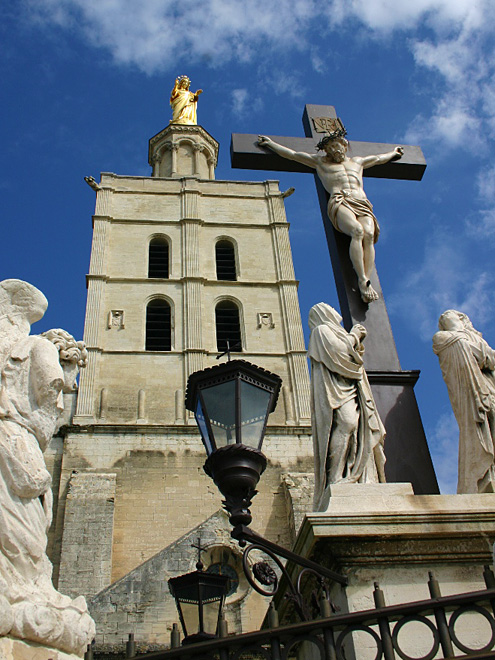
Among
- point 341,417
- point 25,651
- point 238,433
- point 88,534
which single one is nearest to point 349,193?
point 341,417

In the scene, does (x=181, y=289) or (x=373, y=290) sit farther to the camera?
(x=181, y=289)

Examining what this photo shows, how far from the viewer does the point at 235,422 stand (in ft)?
13.1

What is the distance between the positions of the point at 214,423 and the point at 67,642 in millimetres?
1506

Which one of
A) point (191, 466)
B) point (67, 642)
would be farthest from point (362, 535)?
point (191, 466)

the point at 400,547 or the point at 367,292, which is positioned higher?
the point at 367,292

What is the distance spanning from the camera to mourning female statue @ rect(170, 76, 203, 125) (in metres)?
35.4

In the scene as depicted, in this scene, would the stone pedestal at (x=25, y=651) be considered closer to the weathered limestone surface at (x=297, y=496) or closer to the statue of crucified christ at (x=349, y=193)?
the statue of crucified christ at (x=349, y=193)

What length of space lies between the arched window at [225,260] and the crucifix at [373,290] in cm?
2051

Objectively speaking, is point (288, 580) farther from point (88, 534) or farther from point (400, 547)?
point (88, 534)

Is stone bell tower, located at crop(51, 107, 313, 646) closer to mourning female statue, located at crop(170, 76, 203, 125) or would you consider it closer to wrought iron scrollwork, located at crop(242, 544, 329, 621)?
mourning female statue, located at crop(170, 76, 203, 125)

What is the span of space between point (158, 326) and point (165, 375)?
277 cm

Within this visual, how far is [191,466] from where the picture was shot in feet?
67.9

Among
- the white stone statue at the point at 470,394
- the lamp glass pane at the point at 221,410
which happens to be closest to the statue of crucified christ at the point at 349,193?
the white stone statue at the point at 470,394

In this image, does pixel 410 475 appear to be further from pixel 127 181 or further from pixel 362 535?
pixel 127 181
